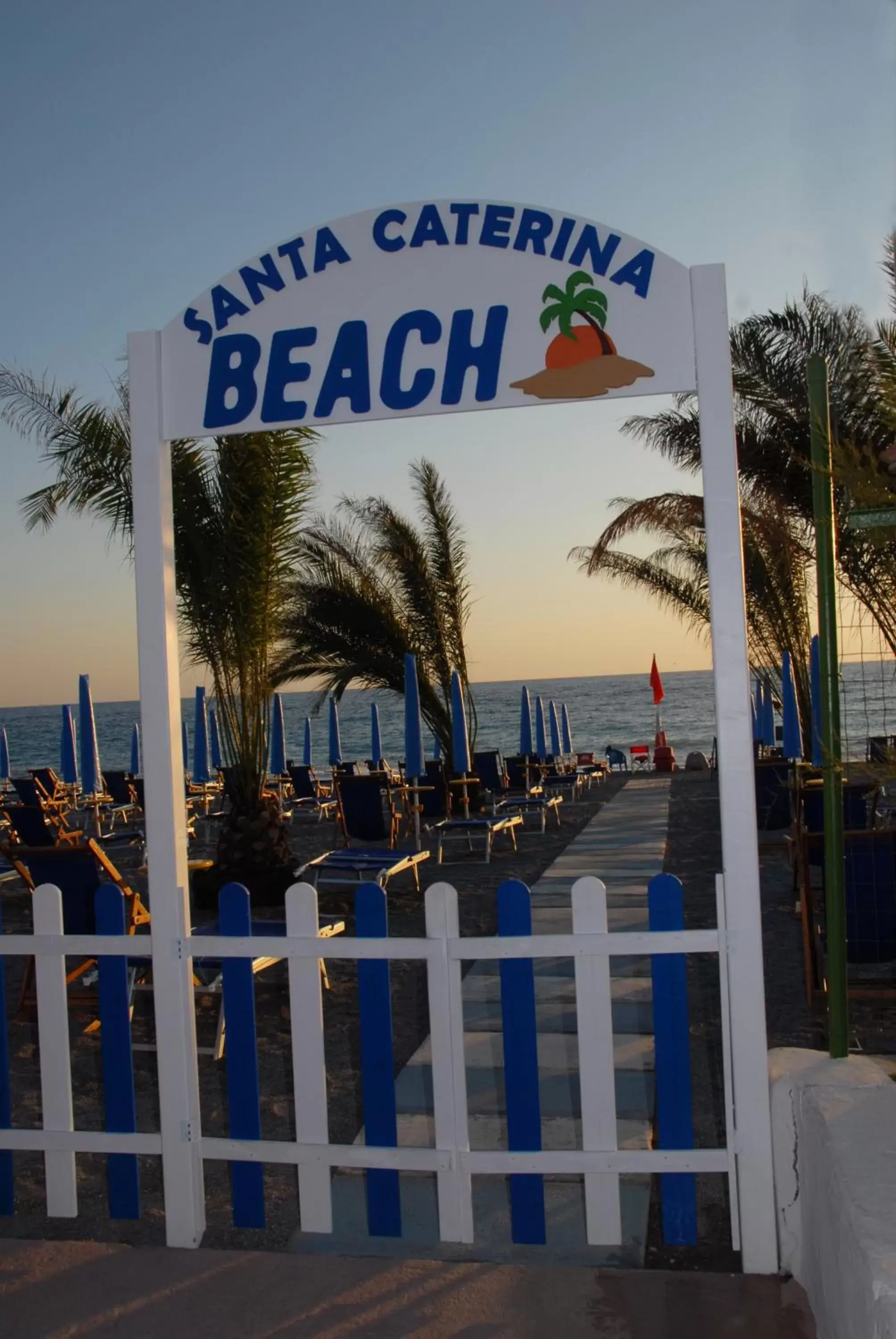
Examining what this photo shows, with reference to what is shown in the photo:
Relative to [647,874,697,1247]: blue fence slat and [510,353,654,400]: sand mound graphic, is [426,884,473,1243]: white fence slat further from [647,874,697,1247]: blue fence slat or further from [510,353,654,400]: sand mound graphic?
[510,353,654,400]: sand mound graphic

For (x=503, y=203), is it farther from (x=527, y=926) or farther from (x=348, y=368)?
(x=527, y=926)

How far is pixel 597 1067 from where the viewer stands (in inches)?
117

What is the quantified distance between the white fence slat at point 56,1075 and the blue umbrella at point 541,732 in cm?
1704

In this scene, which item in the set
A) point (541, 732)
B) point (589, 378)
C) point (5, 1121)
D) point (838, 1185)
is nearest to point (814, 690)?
point (589, 378)

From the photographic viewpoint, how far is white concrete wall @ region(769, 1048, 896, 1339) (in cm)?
193

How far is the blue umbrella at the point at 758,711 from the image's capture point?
55.7ft

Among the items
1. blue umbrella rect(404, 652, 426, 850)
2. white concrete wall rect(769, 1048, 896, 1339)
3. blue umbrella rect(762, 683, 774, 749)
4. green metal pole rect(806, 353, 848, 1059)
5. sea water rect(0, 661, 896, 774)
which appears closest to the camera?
white concrete wall rect(769, 1048, 896, 1339)

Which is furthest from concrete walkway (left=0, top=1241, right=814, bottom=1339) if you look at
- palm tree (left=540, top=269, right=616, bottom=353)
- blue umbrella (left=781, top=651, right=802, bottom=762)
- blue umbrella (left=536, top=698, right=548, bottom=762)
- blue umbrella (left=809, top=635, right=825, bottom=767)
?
blue umbrella (left=536, top=698, right=548, bottom=762)

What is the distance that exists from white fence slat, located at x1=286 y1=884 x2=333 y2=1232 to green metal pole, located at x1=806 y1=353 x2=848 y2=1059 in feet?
4.38

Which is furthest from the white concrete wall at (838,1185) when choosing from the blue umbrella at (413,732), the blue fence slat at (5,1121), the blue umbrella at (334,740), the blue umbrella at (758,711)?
the blue umbrella at (334,740)

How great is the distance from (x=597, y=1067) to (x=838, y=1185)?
826mm

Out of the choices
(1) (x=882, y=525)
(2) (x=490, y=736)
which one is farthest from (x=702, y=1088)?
(2) (x=490, y=736)

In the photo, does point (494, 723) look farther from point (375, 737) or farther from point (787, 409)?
point (787, 409)

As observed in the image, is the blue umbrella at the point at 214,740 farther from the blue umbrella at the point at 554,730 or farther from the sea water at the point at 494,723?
the blue umbrella at the point at 554,730
